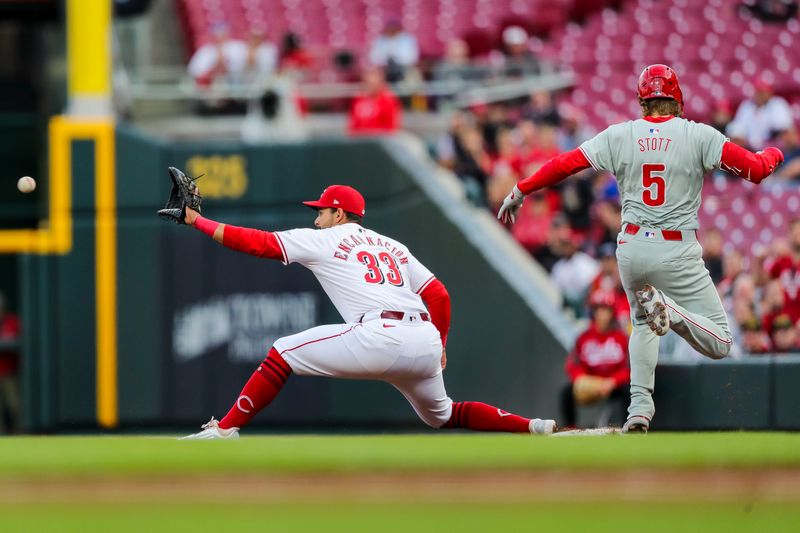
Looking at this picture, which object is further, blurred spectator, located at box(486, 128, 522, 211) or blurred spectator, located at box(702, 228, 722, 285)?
blurred spectator, located at box(486, 128, 522, 211)

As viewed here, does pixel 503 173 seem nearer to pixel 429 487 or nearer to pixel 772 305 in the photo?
pixel 772 305

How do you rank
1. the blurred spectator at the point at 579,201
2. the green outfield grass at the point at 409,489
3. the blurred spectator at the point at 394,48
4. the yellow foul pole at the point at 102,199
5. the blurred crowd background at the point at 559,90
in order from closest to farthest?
the green outfield grass at the point at 409,489 < the blurred crowd background at the point at 559,90 < the blurred spectator at the point at 579,201 < the yellow foul pole at the point at 102,199 < the blurred spectator at the point at 394,48

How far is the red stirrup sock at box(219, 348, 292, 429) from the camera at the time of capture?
7641 millimetres

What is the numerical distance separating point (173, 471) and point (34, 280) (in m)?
7.80

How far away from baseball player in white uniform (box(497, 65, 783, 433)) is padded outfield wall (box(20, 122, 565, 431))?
190 inches

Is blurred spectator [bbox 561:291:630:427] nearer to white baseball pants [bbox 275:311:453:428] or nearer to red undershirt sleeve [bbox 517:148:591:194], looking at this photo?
white baseball pants [bbox 275:311:453:428]

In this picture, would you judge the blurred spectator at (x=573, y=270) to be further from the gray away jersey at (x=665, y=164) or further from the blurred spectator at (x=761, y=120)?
the gray away jersey at (x=665, y=164)

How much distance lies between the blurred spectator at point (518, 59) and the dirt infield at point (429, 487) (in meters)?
9.50

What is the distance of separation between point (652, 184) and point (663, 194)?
0.07 metres

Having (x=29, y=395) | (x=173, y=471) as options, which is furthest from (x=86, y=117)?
(x=173, y=471)

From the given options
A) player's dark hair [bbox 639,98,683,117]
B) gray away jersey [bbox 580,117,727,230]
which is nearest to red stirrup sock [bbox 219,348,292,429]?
gray away jersey [bbox 580,117,727,230]

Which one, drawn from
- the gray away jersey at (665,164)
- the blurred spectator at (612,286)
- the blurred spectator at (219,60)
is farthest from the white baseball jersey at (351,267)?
the blurred spectator at (219,60)

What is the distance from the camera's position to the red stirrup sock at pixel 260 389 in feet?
25.1

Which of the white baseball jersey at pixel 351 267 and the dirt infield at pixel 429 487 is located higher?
the white baseball jersey at pixel 351 267
